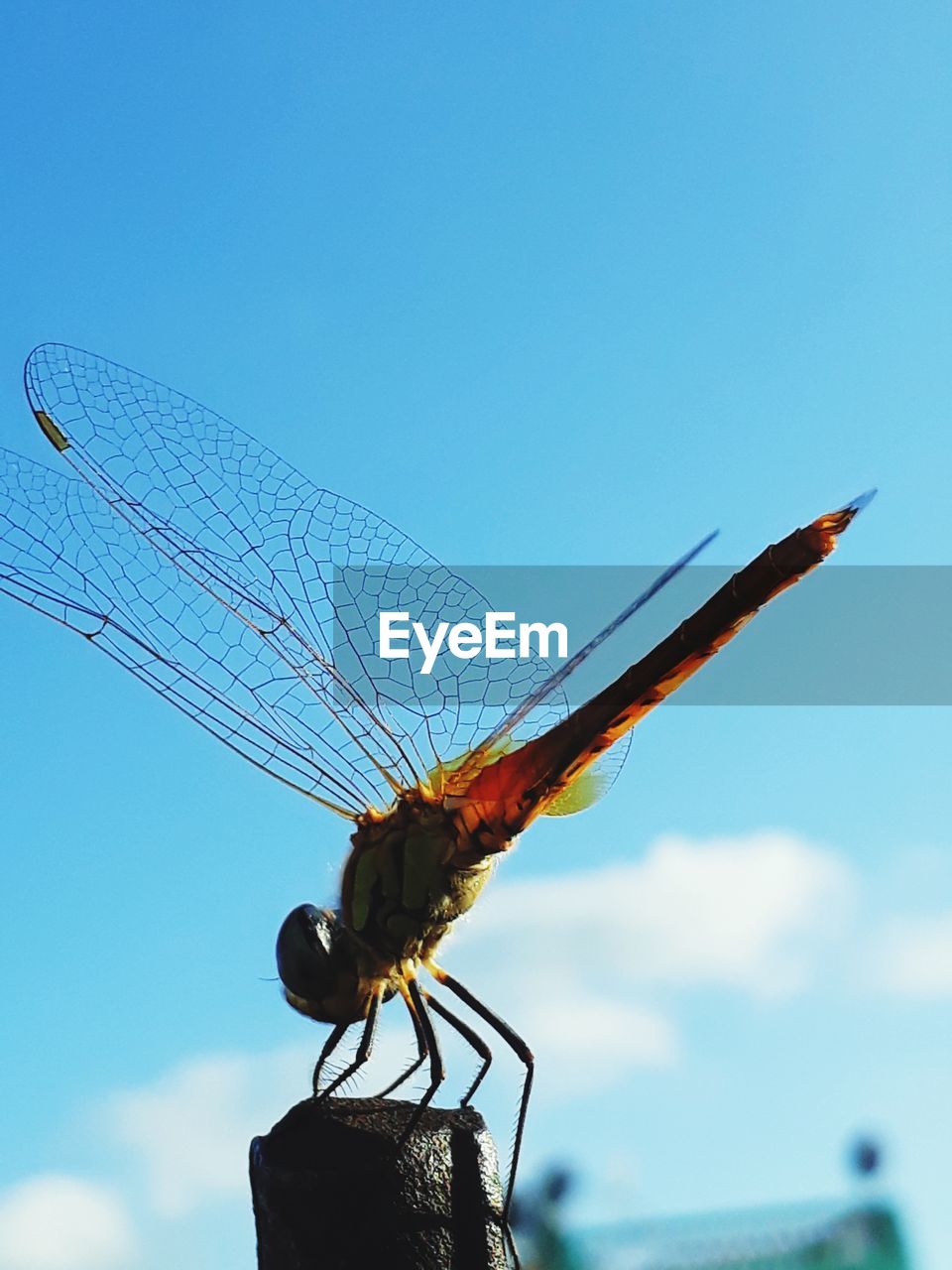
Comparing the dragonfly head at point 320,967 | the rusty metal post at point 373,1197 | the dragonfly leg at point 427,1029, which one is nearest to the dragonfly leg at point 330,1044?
the dragonfly head at point 320,967

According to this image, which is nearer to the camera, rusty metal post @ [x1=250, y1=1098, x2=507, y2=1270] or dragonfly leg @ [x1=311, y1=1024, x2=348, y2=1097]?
rusty metal post @ [x1=250, y1=1098, x2=507, y2=1270]

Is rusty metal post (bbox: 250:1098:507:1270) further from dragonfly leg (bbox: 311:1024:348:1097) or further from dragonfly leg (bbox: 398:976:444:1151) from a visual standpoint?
dragonfly leg (bbox: 311:1024:348:1097)

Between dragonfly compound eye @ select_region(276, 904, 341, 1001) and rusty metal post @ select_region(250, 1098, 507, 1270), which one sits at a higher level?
dragonfly compound eye @ select_region(276, 904, 341, 1001)

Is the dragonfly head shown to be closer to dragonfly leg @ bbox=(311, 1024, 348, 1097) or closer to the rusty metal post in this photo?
dragonfly leg @ bbox=(311, 1024, 348, 1097)

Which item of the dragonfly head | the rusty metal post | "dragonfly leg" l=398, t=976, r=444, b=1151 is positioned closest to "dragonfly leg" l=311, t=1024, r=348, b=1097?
the dragonfly head

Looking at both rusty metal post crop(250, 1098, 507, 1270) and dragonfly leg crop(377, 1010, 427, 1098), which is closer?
rusty metal post crop(250, 1098, 507, 1270)

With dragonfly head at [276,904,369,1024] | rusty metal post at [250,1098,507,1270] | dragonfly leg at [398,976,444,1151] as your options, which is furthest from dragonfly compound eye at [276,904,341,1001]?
rusty metal post at [250,1098,507,1270]
